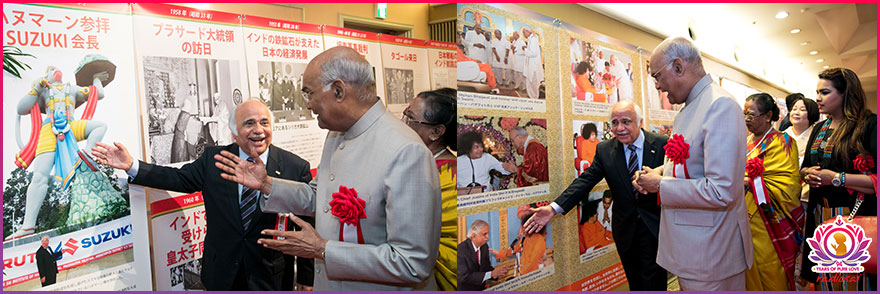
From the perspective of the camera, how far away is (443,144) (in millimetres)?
2613

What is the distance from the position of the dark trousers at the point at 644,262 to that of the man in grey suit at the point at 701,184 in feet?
2.57

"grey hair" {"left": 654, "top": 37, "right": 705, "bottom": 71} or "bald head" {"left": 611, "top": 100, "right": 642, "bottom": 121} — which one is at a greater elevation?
"grey hair" {"left": 654, "top": 37, "right": 705, "bottom": 71}

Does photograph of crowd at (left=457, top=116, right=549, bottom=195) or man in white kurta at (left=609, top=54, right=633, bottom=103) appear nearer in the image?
photograph of crowd at (left=457, top=116, right=549, bottom=195)

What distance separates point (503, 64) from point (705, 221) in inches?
51.7

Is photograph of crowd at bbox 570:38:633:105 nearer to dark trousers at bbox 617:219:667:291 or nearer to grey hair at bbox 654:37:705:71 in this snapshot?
dark trousers at bbox 617:219:667:291

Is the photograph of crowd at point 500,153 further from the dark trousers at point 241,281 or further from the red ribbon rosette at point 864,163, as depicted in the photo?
the red ribbon rosette at point 864,163

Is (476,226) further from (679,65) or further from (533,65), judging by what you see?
(679,65)

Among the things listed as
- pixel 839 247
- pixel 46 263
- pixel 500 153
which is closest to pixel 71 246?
pixel 46 263

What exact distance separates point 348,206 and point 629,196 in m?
2.22

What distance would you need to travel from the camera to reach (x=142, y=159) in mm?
2783

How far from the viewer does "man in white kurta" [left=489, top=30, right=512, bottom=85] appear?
2.83 meters

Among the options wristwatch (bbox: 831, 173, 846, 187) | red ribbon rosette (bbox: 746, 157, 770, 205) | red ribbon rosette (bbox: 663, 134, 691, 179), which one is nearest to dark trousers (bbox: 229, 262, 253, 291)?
red ribbon rosette (bbox: 663, 134, 691, 179)

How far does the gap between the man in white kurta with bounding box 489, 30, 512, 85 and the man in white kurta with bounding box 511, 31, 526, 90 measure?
7cm

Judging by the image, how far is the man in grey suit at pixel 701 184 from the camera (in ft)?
6.84
